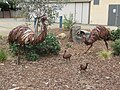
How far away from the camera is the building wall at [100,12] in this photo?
2539 cm

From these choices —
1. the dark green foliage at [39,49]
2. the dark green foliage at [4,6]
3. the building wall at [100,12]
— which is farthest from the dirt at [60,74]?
the dark green foliage at [4,6]

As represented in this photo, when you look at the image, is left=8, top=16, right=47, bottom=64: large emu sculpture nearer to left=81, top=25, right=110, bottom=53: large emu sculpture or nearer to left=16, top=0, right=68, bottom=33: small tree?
left=81, top=25, right=110, bottom=53: large emu sculpture

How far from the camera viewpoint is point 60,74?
22.2 ft

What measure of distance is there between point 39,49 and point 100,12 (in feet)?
60.1

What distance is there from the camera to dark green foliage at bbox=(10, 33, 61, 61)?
810 centimetres

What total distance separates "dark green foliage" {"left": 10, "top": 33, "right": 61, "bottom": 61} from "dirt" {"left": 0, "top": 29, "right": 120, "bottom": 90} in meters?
0.17

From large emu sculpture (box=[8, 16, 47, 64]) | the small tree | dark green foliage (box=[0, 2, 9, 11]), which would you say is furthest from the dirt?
dark green foliage (box=[0, 2, 9, 11])

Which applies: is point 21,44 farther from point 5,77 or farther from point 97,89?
point 97,89

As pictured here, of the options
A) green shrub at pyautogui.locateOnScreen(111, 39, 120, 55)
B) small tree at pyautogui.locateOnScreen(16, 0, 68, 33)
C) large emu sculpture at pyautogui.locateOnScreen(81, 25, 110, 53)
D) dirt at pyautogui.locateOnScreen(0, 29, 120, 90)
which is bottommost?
dirt at pyautogui.locateOnScreen(0, 29, 120, 90)

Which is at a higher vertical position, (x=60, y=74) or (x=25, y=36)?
(x=25, y=36)

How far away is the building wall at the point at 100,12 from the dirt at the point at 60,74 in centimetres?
1718

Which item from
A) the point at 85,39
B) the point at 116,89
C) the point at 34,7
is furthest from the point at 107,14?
the point at 116,89

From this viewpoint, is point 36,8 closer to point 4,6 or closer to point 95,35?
point 95,35

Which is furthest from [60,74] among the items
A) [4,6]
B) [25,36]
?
[4,6]
